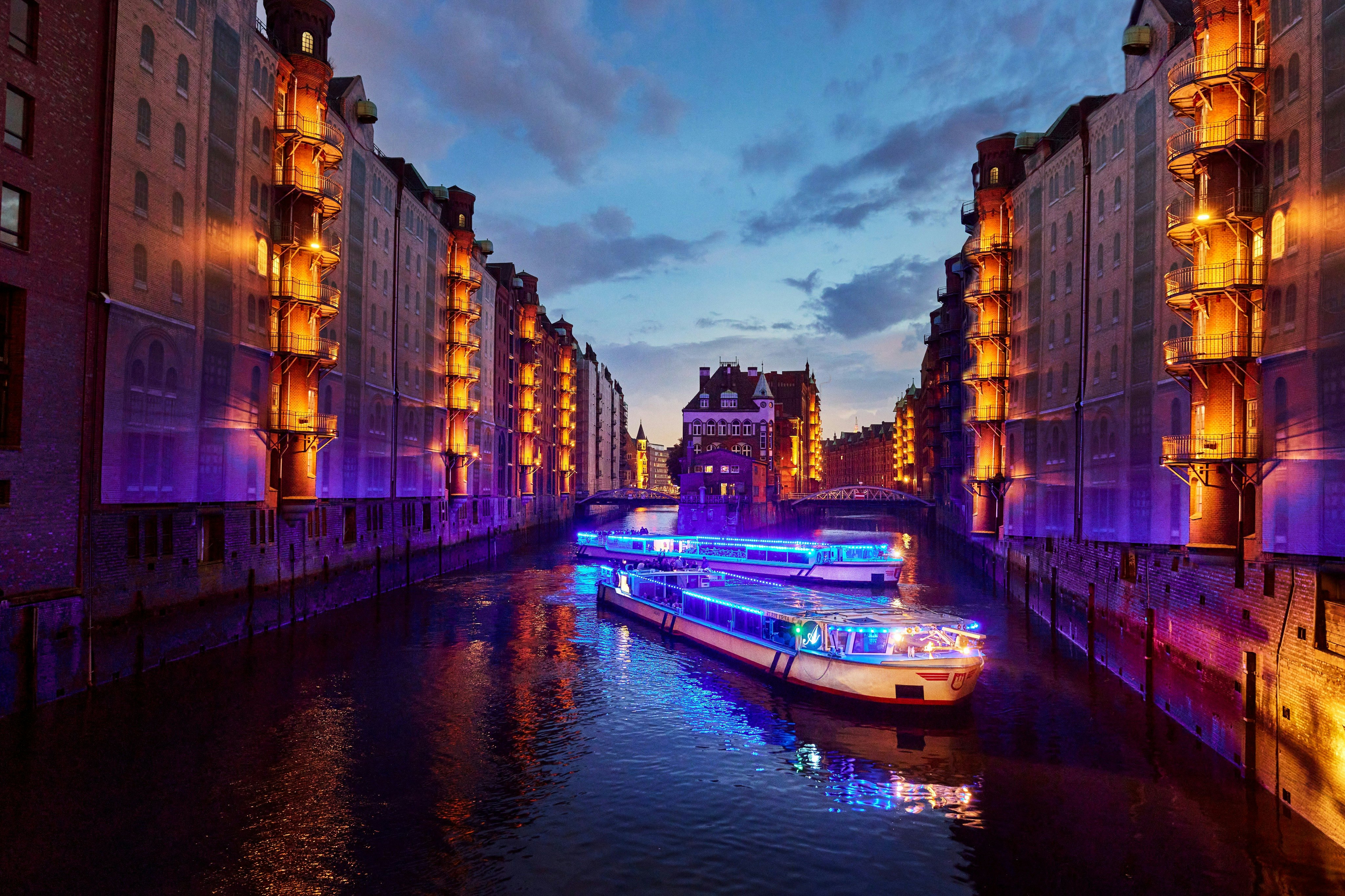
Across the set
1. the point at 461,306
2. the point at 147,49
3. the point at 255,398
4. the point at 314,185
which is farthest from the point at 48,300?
the point at 461,306

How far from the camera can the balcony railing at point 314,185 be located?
4697 cm

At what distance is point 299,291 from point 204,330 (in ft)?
27.6

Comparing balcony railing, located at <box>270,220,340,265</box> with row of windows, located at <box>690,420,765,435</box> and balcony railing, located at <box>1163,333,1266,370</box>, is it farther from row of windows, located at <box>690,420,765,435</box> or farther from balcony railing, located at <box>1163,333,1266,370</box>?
row of windows, located at <box>690,420,765,435</box>

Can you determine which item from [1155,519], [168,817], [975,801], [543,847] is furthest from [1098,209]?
[168,817]

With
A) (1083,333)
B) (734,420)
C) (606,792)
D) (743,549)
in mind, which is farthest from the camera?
(734,420)

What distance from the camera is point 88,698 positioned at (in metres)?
28.4

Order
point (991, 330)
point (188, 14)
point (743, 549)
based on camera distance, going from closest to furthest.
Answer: point (188, 14), point (991, 330), point (743, 549)

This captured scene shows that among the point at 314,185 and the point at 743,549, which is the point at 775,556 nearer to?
the point at 743,549

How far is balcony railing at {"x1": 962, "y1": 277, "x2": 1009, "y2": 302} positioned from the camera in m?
64.9

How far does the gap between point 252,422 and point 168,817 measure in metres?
27.6

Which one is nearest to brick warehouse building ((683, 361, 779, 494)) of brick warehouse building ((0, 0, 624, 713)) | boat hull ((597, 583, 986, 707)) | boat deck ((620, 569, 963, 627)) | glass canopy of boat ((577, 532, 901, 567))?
glass canopy of boat ((577, 532, 901, 567))

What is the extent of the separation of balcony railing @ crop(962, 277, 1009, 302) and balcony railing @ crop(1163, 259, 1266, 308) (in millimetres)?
30503

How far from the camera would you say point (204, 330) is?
39781 millimetres

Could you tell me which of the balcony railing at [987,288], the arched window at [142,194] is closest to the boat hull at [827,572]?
the balcony railing at [987,288]
